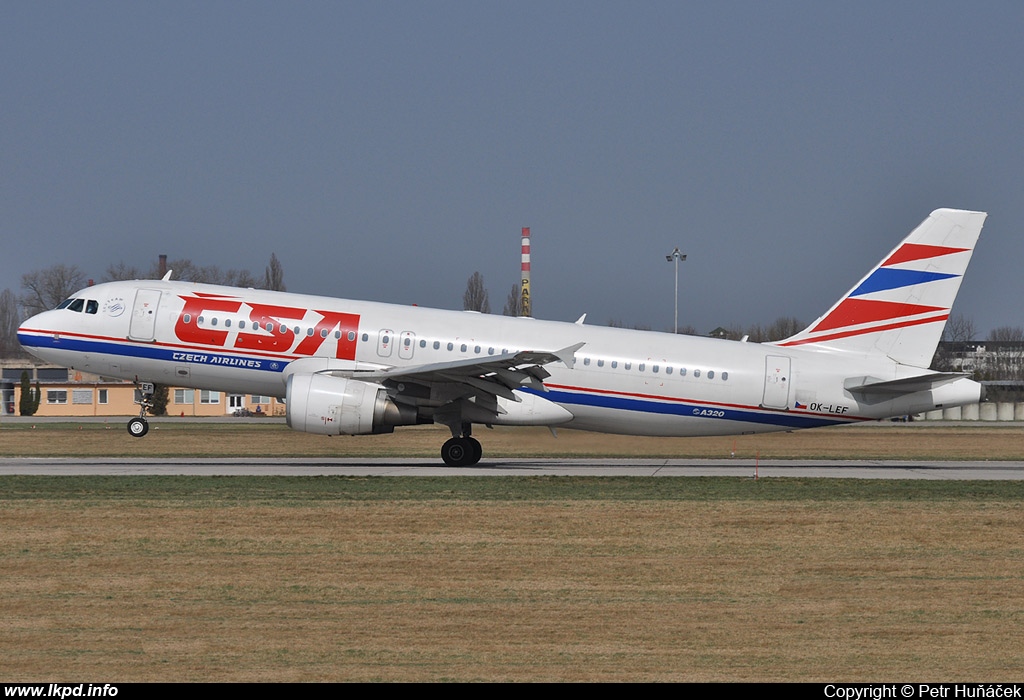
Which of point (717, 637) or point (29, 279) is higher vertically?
point (29, 279)

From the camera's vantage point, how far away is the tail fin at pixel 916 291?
30188 millimetres

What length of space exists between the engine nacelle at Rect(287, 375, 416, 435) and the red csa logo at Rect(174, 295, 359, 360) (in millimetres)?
1266

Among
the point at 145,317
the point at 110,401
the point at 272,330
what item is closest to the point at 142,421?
the point at 145,317

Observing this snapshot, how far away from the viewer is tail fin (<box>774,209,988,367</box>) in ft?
99.0

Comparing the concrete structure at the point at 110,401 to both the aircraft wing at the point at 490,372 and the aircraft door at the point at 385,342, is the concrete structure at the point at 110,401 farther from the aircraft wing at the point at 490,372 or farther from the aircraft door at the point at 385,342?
the aircraft wing at the point at 490,372

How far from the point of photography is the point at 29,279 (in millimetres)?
115375

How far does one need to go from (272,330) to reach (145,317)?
328cm

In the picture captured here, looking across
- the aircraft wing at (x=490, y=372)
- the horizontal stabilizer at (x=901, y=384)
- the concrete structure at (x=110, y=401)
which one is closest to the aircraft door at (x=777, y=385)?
the horizontal stabilizer at (x=901, y=384)

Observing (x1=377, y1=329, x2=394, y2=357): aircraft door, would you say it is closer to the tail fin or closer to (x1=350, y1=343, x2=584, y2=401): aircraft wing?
(x1=350, y1=343, x2=584, y2=401): aircraft wing

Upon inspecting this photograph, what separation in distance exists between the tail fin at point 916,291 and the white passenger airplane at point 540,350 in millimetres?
36

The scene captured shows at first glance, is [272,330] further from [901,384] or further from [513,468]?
[901,384]
